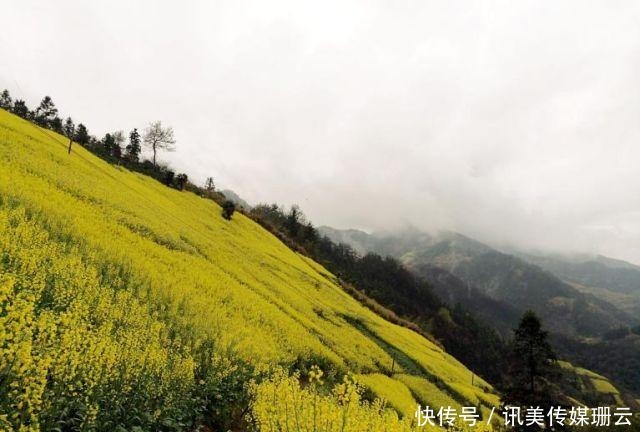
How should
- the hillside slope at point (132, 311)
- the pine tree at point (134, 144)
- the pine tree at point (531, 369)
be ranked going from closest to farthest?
the hillside slope at point (132, 311) < the pine tree at point (531, 369) < the pine tree at point (134, 144)

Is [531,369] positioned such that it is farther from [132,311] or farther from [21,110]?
[21,110]

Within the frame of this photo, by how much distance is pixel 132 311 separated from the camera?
16203 millimetres

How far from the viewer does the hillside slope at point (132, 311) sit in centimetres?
930

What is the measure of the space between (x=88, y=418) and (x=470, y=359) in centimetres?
17323

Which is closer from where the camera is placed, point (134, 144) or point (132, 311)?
point (132, 311)

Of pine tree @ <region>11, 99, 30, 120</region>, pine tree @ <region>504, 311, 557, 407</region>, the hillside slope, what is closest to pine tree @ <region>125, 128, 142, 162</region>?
pine tree @ <region>11, 99, 30, 120</region>

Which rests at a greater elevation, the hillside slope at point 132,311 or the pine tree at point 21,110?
the pine tree at point 21,110

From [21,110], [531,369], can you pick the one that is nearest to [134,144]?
[21,110]

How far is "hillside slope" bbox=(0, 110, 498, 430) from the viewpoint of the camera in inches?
366

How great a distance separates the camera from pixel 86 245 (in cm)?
2261

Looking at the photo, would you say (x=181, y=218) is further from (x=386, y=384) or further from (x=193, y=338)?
(x=193, y=338)

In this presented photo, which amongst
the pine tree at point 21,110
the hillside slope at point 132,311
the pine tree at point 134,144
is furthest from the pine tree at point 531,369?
the pine tree at point 21,110

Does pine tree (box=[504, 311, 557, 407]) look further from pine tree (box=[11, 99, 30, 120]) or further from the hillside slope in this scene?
pine tree (box=[11, 99, 30, 120])

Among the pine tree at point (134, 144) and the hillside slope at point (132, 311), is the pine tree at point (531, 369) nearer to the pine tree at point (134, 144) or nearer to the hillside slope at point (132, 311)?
the hillside slope at point (132, 311)
